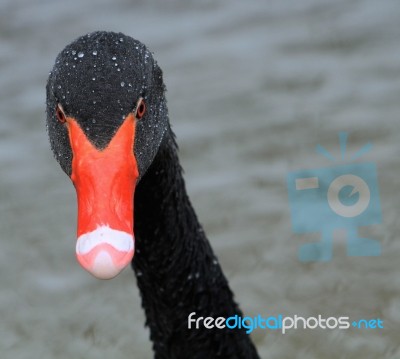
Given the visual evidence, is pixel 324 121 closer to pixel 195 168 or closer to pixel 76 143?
pixel 195 168

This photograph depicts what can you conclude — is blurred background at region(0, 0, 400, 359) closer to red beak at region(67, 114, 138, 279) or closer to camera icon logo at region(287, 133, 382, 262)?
camera icon logo at region(287, 133, 382, 262)

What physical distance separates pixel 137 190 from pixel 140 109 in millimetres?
318

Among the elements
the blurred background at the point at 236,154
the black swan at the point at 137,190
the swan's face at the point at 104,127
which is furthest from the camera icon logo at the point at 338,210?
the swan's face at the point at 104,127

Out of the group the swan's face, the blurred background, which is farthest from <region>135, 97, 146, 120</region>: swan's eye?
the blurred background

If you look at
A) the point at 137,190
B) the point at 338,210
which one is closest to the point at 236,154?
the point at 338,210

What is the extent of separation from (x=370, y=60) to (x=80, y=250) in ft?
8.06

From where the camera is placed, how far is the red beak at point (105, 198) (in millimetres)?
1302

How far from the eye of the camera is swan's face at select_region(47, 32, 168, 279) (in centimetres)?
140

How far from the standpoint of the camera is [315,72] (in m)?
3.52

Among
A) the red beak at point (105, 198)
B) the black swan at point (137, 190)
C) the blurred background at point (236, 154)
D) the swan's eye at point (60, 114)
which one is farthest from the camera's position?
the blurred background at point (236, 154)

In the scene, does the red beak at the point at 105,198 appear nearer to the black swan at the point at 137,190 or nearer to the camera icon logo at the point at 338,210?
the black swan at the point at 137,190

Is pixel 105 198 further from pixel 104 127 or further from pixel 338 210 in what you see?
pixel 338 210

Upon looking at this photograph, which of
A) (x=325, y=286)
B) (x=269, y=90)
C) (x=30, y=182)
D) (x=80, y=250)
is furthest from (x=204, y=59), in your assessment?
(x=80, y=250)

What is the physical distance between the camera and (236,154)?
338 centimetres
